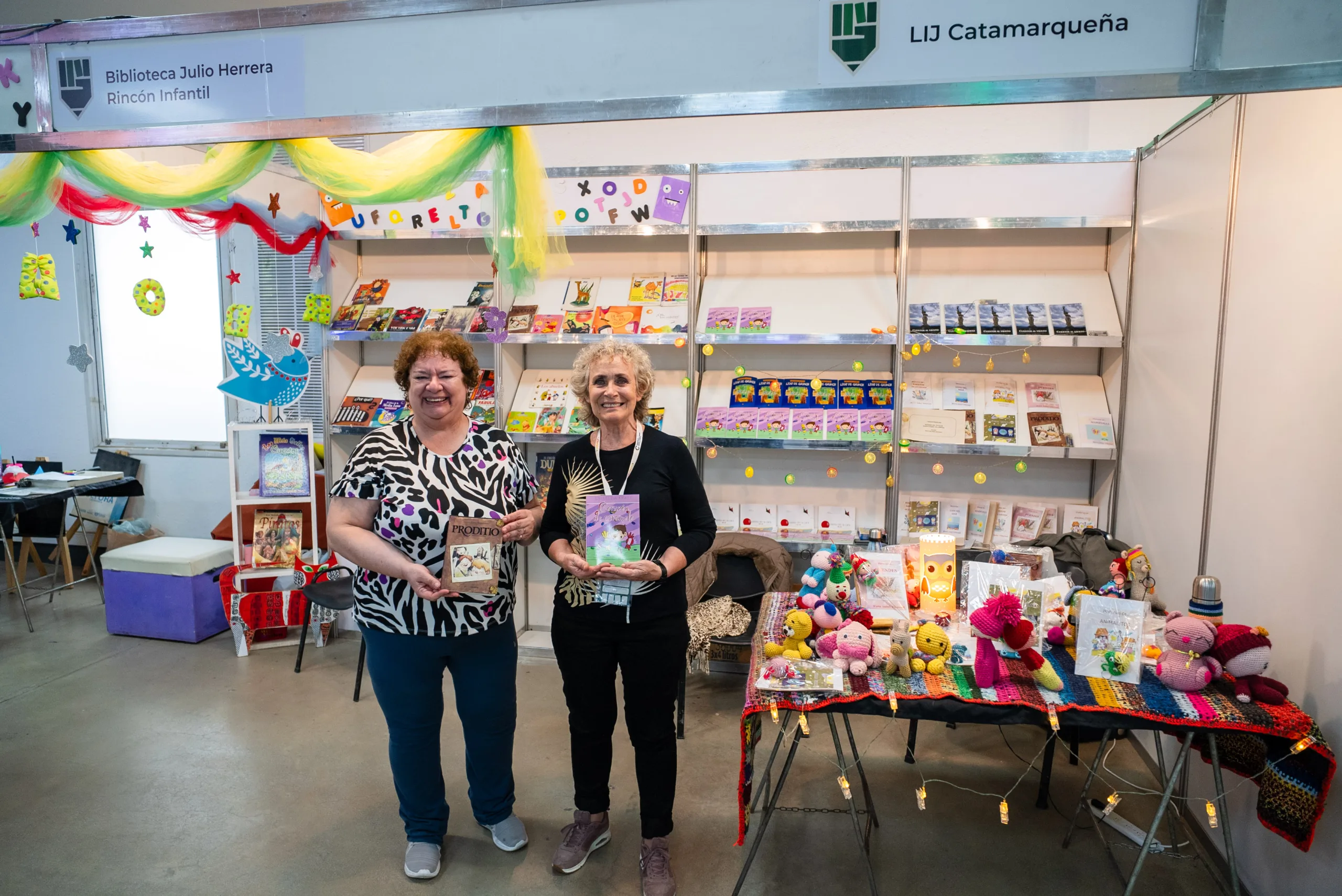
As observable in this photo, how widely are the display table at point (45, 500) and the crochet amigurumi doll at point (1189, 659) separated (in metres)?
5.76

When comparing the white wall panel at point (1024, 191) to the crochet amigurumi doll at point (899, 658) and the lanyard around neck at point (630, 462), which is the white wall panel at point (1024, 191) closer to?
the lanyard around neck at point (630, 462)

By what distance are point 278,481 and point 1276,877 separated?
4783mm

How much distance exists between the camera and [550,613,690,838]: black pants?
7.77 ft

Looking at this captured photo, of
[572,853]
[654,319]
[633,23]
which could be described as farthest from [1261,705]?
[654,319]

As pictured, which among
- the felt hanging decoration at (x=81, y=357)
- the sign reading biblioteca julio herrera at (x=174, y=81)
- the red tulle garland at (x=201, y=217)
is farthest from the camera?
the felt hanging decoration at (x=81, y=357)

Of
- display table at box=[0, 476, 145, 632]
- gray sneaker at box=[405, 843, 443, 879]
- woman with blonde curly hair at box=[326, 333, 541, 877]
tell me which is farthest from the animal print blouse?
display table at box=[0, 476, 145, 632]

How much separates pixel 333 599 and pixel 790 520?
2433 millimetres

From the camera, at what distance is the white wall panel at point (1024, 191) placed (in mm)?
3771

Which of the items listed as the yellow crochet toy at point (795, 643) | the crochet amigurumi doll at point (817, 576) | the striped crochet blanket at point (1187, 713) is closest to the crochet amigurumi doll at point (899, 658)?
the striped crochet blanket at point (1187, 713)

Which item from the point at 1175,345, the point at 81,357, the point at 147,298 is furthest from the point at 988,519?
the point at 81,357

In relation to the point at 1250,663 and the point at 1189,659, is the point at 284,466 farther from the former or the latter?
the point at 1250,663

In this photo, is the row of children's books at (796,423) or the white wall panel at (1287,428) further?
the row of children's books at (796,423)

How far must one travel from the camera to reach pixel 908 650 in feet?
7.56

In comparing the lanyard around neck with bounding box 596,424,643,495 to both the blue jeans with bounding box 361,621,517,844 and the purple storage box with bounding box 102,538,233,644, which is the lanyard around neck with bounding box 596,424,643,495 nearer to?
the blue jeans with bounding box 361,621,517,844
